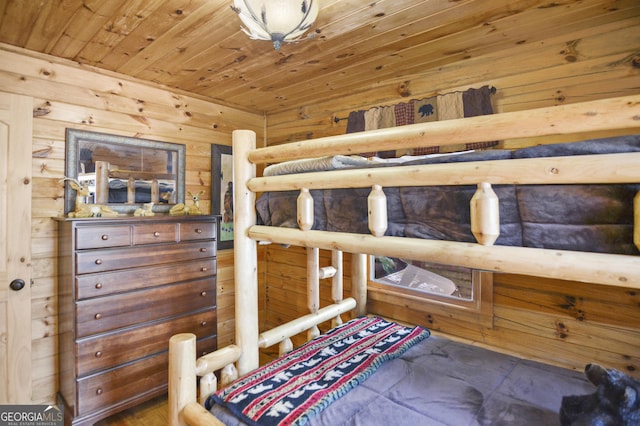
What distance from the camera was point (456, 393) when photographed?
142 centimetres

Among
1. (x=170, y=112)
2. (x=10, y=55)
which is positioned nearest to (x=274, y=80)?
(x=170, y=112)

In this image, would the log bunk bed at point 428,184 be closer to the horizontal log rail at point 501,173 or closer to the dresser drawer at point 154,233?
the horizontal log rail at point 501,173

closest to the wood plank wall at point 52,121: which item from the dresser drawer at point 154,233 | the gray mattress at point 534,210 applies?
the dresser drawer at point 154,233

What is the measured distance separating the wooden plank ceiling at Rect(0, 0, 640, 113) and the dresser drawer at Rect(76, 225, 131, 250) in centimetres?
116

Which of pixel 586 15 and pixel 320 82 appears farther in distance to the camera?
pixel 320 82

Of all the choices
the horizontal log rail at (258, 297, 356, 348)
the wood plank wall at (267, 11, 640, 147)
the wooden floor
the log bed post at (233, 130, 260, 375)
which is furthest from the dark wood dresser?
the wood plank wall at (267, 11, 640, 147)

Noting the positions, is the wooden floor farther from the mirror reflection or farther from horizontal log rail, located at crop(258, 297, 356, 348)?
the mirror reflection

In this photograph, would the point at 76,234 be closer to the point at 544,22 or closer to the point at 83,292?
the point at 83,292

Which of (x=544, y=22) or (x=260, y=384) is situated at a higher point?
(x=544, y=22)

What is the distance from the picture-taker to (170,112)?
2.81 metres

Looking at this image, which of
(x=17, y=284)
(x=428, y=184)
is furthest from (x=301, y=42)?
(x=17, y=284)

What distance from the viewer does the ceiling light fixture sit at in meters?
1.21

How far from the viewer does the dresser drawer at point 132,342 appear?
2000mm

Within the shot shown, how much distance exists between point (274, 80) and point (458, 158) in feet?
6.57
